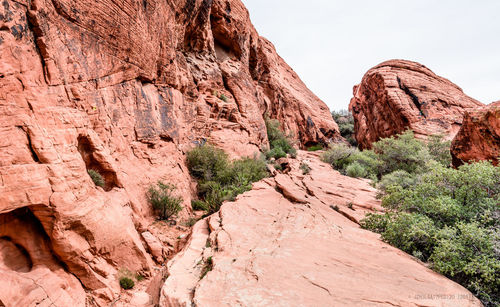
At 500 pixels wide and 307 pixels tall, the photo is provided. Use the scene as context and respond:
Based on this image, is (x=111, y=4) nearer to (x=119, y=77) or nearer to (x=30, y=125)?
(x=119, y=77)

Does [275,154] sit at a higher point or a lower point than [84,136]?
higher

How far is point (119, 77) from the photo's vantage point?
22.3 ft

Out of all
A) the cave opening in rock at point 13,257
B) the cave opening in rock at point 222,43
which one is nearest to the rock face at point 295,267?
the cave opening in rock at point 13,257

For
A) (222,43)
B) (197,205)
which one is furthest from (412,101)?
(197,205)

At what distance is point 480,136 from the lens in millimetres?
6438

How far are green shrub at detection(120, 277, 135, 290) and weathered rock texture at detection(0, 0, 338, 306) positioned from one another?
141 mm

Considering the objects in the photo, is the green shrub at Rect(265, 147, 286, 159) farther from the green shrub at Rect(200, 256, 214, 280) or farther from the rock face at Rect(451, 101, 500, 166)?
the green shrub at Rect(200, 256, 214, 280)

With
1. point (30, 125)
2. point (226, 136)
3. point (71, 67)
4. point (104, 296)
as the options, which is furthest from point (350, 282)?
point (226, 136)

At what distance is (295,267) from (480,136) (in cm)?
743

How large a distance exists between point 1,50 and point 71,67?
152cm

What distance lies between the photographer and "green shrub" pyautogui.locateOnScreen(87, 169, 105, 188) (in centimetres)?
535

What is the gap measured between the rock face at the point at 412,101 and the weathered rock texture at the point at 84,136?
18.2 m

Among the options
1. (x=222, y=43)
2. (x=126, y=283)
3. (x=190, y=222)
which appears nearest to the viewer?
(x=126, y=283)

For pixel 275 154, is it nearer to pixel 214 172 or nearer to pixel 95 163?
pixel 214 172
